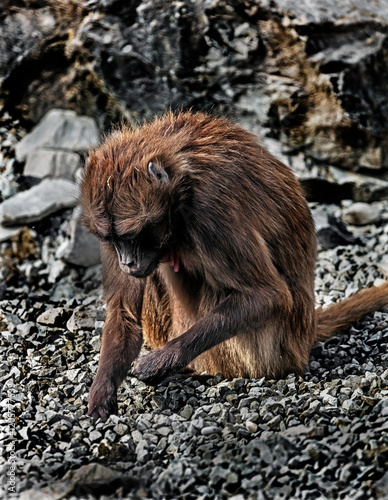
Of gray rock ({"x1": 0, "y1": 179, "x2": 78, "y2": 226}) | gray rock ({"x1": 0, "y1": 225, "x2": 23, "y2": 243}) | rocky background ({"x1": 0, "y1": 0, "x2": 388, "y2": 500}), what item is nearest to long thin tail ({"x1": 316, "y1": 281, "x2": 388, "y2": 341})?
rocky background ({"x1": 0, "y1": 0, "x2": 388, "y2": 500})

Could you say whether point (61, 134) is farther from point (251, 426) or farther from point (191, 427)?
point (251, 426)

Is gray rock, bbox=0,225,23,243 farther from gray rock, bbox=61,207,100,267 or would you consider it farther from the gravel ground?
the gravel ground

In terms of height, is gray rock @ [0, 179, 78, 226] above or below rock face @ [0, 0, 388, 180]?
below

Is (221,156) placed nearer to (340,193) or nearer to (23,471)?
(23,471)

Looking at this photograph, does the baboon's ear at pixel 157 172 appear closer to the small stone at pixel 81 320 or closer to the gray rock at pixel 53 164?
the small stone at pixel 81 320

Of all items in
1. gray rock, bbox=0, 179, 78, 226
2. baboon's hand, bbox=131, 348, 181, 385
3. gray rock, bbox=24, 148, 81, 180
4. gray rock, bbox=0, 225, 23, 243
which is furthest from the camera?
gray rock, bbox=24, 148, 81, 180

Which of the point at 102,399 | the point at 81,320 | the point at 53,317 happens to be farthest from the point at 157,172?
the point at 53,317

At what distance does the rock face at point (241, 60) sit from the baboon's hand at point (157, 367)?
3.78m

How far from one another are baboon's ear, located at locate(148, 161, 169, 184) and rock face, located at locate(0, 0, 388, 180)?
3.40m

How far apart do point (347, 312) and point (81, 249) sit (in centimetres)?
272

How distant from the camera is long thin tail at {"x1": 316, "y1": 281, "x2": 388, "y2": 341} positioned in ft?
18.3

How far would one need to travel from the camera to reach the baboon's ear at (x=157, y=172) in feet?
13.9

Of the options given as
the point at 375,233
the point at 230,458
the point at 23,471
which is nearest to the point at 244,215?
the point at 230,458

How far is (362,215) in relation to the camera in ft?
24.1
